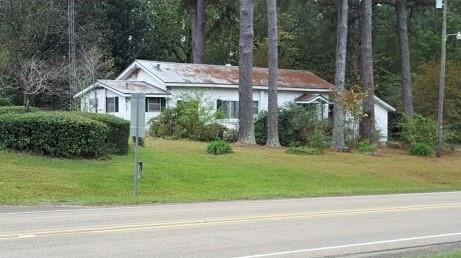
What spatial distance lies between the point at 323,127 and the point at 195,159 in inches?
452

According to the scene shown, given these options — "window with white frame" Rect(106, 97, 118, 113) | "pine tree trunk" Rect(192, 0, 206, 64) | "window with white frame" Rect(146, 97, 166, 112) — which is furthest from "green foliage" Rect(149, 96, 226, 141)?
"pine tree trunk" Rect(192, 0, 206, 64)

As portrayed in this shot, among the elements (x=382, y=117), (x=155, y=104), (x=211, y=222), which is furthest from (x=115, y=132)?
(x=382, y=117)

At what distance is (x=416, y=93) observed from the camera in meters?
50.0

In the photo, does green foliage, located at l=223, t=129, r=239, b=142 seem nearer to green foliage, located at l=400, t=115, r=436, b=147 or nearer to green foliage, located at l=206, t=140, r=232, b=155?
green foliage, located at l=206, t=140, r=232, b=155

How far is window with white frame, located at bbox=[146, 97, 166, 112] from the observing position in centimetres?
3941

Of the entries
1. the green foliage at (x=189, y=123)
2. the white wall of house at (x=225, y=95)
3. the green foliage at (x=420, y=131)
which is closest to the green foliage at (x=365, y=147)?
the green foliage at (x=420, y=131)

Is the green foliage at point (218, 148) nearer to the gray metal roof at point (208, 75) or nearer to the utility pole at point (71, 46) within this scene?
the gray metal roof at point (208, 75)

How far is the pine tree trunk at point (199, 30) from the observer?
156ft

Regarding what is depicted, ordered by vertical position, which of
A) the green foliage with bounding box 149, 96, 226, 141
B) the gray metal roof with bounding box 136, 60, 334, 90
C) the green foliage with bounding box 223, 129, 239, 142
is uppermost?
the gray metal roof with bounding box 136, 60, 334, 90

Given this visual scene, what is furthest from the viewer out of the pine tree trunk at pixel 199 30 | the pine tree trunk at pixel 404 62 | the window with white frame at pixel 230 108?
the pine tree trunk at pixel 199 30

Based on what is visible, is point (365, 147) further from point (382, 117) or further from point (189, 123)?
point (382, 117)

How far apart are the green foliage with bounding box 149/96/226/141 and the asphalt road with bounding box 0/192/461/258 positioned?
1760 cm

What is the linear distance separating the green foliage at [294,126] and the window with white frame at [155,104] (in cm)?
578

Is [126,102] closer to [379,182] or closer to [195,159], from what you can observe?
[195,159]
